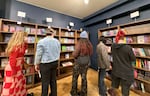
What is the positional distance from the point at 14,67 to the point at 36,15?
2654mm

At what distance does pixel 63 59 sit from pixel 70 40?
89 cm

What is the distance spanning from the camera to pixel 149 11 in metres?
2.75

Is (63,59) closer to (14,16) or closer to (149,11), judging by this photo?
(14,16)

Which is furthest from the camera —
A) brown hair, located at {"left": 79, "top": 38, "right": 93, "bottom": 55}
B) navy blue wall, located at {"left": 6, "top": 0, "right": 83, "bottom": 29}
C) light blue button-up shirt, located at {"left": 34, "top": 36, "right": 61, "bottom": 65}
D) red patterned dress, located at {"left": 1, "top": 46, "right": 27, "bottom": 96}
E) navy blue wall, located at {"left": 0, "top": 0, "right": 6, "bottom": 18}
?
navy blue wall, located at {"left": 6, "top": 0, "right": 83, "bottom": 29}

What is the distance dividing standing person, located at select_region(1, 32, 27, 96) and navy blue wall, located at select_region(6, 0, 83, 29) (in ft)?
6.55

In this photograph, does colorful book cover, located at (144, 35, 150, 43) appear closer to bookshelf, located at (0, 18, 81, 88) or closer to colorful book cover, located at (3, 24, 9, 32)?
bookshelf, located at (0, 18, 81, 88)

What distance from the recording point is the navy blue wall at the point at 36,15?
3.27 meters

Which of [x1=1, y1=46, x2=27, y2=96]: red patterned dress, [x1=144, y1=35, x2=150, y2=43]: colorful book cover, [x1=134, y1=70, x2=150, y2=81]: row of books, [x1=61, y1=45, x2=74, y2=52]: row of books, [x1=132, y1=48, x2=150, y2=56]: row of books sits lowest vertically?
[x1=134, y1=70, x2=150, y2=81]: row of books

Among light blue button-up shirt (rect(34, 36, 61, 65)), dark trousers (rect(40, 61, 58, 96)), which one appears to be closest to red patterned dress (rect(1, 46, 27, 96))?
light blue button-up shirt (rect(34, 36, 61, 65))

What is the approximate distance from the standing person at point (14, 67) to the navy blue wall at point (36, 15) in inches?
78.6

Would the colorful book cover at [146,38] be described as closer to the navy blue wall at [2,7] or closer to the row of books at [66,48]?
the row of books at [66,48]

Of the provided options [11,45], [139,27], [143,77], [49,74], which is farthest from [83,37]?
[143,77]

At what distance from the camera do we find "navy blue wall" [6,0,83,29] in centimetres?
327

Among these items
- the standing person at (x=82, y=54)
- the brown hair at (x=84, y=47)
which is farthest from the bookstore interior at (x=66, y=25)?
the brown hair at (x=84, y=47)
